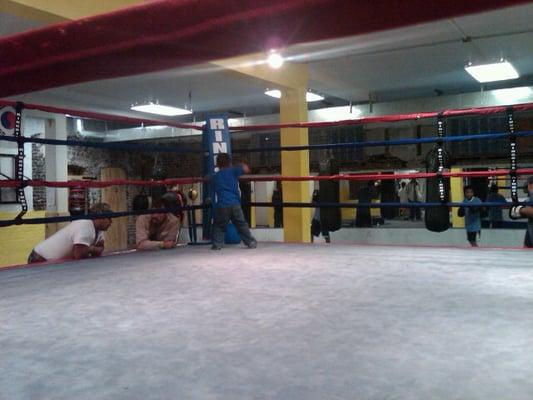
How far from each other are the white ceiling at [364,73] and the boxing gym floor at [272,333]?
8.25ft

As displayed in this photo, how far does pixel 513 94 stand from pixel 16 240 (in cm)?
808

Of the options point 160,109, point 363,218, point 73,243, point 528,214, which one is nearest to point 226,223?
point 73,243

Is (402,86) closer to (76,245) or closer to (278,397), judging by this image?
(76,245)

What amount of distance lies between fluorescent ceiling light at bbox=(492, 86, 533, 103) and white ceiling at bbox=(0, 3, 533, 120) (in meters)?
0.37

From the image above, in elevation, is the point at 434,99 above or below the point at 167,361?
above

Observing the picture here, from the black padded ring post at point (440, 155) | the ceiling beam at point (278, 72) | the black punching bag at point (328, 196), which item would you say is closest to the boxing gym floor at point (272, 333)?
the black padded ring post at point (440, 155)

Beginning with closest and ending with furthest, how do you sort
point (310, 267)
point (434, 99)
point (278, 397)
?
1. point (278, 397)
2. point (310, 267)
3. point (434, 99)

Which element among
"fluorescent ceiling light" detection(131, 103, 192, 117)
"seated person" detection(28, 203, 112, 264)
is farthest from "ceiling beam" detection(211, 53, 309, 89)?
"fluorescent ceiling light" detection(131, 103, 192, 117)

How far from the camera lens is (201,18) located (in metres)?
0.56

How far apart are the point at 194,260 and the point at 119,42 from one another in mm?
2815

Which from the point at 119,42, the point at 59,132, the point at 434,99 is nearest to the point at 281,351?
the point at 119,42

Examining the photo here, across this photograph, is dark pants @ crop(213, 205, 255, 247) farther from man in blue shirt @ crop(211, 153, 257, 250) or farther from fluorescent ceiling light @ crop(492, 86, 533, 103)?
fluorescent ceiling light @ crop(492, 86, 533, 103)

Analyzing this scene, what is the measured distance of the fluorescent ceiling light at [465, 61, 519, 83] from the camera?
6.70 metres

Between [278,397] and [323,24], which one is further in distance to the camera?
[278,397]
